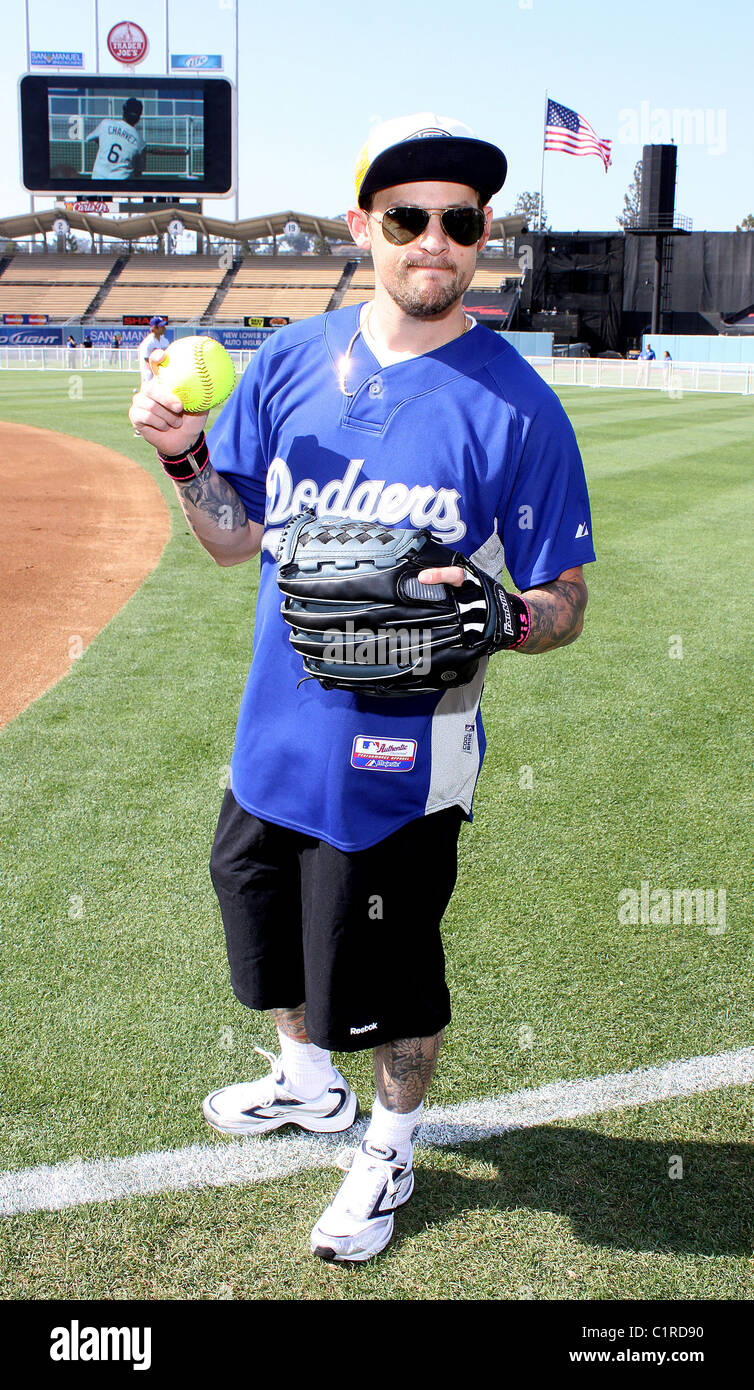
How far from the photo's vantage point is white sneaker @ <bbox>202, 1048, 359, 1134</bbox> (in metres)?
2.95

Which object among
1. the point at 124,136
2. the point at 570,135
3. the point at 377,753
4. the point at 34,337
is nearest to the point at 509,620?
the point at 377,753

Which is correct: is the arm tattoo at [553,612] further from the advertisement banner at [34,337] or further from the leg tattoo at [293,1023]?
the advertisement banner at [34,337]

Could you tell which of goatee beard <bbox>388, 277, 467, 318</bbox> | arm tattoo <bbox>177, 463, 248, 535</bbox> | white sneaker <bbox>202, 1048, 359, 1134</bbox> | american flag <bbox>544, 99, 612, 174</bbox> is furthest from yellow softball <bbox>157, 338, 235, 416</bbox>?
american flag <bbox>544, 99, 612, 174</bbox>

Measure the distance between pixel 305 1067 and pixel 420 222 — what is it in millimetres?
2210

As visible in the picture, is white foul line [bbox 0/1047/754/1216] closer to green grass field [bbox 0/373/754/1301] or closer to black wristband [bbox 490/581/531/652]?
green grass field [bbox 0/373/754/1301]

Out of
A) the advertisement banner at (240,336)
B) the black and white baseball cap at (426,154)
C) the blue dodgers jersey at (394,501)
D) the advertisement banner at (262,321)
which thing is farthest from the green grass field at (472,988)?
the advertisement banner at (262,321)

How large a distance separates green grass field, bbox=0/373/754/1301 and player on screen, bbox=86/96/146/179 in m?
57.2

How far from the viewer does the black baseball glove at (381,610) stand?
2193 millimetres

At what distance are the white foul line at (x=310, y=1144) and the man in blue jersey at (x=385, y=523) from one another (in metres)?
0.31

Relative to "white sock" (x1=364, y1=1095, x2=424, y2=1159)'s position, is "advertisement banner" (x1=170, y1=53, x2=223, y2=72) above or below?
above

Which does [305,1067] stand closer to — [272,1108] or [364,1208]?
[272,1108]

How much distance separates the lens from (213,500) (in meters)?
2.62
